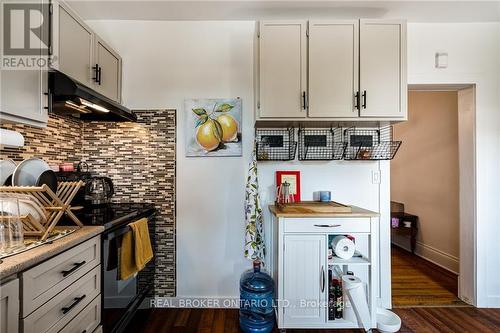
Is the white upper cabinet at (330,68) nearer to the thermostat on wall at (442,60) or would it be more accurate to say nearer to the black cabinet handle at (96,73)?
the thermostat on wall at (442,60)

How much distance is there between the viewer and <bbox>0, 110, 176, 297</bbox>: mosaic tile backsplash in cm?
220

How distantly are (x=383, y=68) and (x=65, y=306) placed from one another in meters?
2.45

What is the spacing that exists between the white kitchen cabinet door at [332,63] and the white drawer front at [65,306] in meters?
1.75

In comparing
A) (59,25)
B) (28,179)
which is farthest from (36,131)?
(59,25)

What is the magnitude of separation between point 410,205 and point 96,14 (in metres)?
4.41

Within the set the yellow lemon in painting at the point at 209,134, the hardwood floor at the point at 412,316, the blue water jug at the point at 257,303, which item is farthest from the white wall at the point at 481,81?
the blue water jug at the point at 257,303

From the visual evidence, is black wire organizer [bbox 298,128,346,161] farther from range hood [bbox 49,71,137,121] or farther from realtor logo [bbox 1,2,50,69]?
realtor logo [bbox 1,2,50,69]

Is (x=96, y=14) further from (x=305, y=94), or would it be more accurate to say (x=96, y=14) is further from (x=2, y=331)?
(x=2, y=331)

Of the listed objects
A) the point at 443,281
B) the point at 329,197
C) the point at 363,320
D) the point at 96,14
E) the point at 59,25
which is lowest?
the point at 443,281

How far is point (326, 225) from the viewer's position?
1755 millimetres

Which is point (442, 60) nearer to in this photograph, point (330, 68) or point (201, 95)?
point (330, 68)

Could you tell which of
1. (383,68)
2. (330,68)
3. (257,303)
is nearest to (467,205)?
(383,68)

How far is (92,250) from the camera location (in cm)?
130

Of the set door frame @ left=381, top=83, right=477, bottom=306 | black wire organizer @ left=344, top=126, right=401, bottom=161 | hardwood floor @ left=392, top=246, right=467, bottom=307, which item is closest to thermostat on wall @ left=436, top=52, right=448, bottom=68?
door frame @ left=381, top=83, right=477, bottom=306
